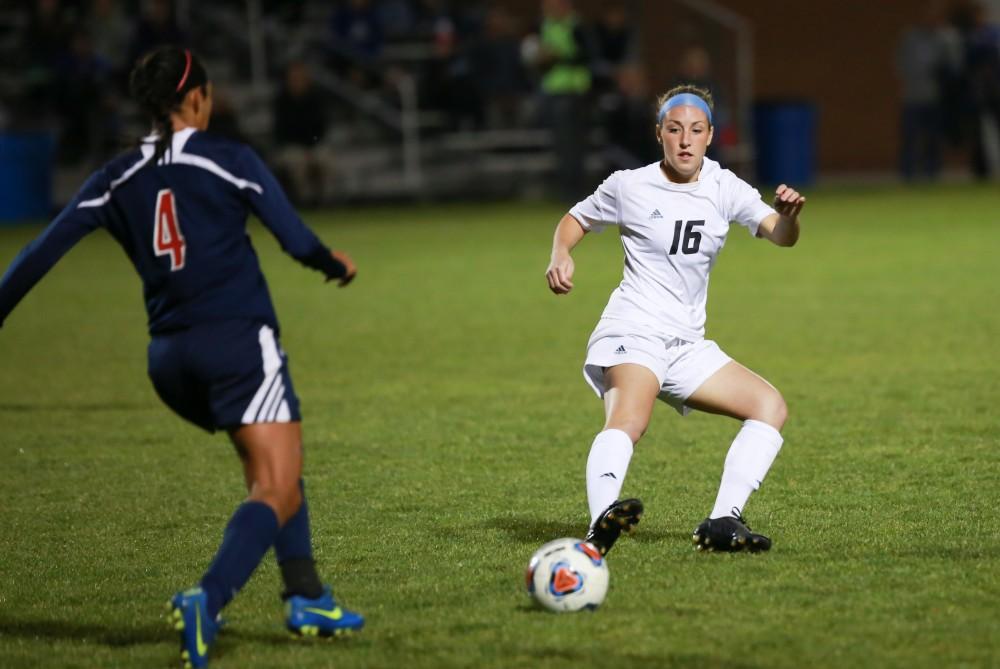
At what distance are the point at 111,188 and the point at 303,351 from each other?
285 inches

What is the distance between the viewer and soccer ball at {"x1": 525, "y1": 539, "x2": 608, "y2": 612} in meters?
5.02

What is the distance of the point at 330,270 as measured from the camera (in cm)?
463

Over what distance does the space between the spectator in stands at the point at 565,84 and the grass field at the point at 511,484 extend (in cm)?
777

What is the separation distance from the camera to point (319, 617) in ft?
15.7

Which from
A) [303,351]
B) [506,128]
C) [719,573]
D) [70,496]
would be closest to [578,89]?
[506,128]

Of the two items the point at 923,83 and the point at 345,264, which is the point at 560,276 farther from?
the point at 923,83

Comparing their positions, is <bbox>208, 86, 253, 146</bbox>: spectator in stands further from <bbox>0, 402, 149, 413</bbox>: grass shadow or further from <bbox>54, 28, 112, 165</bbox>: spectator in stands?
<bbox>0, 402, 149, 413</bbox>: grass shadow

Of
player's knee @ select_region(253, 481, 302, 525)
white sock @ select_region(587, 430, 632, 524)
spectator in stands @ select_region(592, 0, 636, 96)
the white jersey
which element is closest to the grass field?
white sock @ select_region(587, 430, 632, 524)

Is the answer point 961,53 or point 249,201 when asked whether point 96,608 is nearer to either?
point 249,201

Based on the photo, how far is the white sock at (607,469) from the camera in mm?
5613

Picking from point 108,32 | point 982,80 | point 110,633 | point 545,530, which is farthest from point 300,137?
point 110,633

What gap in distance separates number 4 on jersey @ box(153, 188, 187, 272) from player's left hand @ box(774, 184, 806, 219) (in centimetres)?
207

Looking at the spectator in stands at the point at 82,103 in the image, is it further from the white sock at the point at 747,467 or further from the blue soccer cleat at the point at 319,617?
the blue soccer cleat at the point at 319,617

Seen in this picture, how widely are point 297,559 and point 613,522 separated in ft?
3.81
